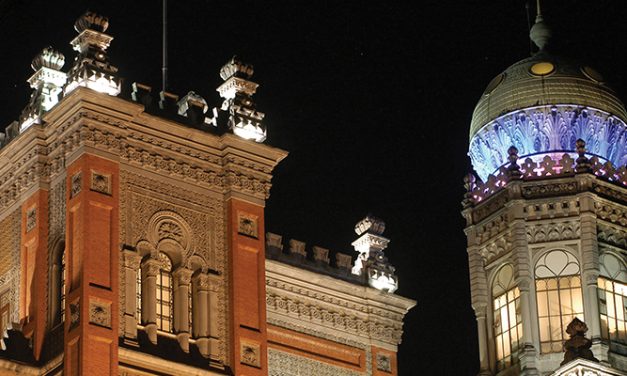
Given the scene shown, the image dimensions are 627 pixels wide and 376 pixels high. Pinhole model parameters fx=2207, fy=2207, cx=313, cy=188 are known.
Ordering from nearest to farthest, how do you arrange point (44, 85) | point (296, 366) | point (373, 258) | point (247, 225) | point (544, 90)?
point (44, 85) → point (247, 225) → point (296, 366) → point (373, 258) → point (544, 90)

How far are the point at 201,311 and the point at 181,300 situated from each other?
542mm

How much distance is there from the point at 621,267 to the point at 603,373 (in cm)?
763

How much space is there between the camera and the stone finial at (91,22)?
5225 cm

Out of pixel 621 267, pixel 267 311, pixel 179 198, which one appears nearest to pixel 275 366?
pixel 267 311

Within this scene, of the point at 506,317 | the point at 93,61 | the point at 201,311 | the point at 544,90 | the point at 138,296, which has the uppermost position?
the point at 544,90

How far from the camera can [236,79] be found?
5456 centimetres

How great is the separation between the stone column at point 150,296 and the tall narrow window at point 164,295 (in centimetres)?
26

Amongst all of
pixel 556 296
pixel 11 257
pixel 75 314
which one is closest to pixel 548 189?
pixel 556 296

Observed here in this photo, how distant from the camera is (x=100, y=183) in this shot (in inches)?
2008

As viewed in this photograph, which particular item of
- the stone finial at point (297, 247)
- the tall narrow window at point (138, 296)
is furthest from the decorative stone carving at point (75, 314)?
the stone finial at point (297, 247)

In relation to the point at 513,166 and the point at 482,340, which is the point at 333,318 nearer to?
the point at 482,340

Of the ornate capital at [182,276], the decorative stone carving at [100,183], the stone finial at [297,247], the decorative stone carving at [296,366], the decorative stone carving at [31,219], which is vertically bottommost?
the decorative stone carving at [296,366]

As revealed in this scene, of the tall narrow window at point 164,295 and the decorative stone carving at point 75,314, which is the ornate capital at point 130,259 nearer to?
the tall narrow window at point 164,295

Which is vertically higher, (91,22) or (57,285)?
(91,22)
